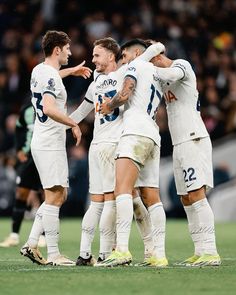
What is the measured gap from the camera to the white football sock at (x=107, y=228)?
10.2 m

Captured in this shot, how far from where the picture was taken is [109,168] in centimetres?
1017

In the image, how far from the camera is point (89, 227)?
33.9 ft

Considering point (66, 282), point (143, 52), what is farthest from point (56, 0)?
point (66, 282)

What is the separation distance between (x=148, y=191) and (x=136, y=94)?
96 centimetres

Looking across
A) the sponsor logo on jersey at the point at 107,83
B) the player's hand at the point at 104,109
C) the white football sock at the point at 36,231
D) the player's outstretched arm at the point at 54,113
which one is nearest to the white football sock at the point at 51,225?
the white football sock at the point at 36,231

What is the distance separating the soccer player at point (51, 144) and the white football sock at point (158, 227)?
888 millimetres

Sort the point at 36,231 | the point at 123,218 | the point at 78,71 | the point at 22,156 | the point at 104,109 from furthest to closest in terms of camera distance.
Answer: the point at 22,156, the point at 78,71, the point at 36,231, the point at 104,109, the point at 123,218

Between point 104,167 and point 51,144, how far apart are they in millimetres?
585

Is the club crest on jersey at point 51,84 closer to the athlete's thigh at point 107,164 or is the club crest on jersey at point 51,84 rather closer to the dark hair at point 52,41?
the dark hair at point 52,41

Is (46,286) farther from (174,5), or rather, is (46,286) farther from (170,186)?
(174,5)

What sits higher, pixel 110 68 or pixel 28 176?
pixel 110 68

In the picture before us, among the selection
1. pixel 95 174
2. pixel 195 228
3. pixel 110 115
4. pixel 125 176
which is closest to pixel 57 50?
pixel 110 115

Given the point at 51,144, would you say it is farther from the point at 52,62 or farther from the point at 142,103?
the point at 142,103

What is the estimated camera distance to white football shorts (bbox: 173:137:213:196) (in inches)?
400
